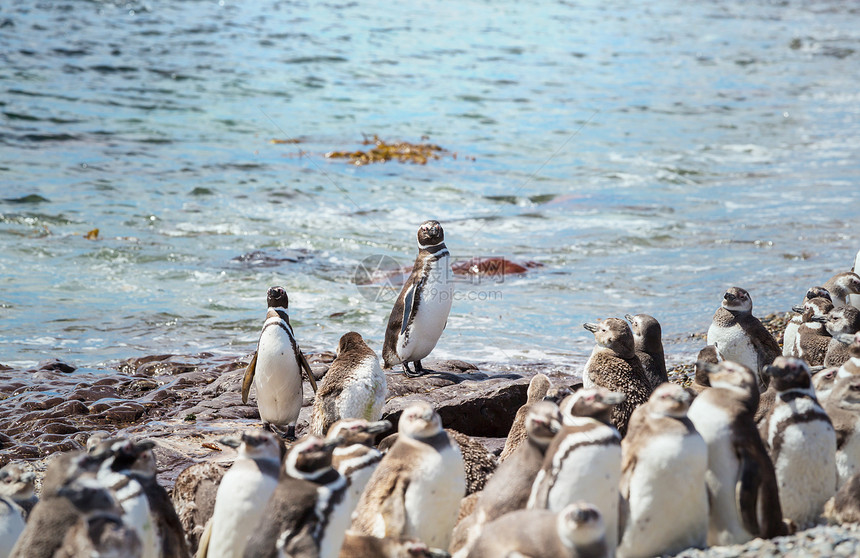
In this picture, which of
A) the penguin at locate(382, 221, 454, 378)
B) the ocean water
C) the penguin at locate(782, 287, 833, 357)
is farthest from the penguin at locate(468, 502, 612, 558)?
the ocean water

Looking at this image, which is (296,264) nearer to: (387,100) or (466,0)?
(387,100)

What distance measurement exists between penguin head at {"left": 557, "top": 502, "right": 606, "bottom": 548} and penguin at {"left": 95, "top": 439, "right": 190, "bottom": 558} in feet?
5.48

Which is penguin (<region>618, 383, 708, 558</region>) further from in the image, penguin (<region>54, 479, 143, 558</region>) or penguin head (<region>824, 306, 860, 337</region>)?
penguin head (<region>824, 306, 860, 337</region>)

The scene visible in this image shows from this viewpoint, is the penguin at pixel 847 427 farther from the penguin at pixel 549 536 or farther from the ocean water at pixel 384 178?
the ocean water at pixel 384 178

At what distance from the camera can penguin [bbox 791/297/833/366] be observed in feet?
22.8

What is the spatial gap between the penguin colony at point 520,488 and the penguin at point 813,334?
6.96 ft

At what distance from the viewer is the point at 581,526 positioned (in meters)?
3.21

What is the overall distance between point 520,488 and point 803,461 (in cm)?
126

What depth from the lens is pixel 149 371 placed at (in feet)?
29.6

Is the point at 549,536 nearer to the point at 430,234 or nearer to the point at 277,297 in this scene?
the point at 277,297

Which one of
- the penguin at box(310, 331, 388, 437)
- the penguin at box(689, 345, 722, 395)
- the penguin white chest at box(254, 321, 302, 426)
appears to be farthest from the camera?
the penguin white chest at box(254, 321, 302, 426)

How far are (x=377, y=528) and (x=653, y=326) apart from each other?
3088 millimetres

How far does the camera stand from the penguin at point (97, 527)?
11.0 feet

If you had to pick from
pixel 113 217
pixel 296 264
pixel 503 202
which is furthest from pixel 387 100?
pixel 296 264
